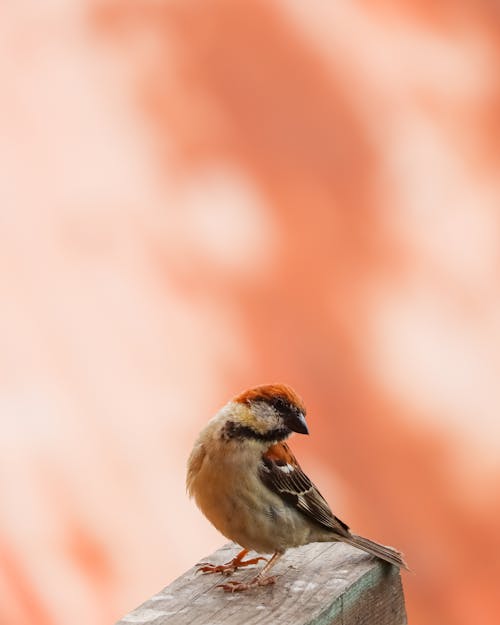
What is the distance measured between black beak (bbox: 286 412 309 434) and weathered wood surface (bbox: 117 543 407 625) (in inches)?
15.0

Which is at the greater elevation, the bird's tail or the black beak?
the black beak

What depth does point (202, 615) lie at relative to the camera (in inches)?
64.4

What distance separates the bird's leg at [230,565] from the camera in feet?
6.09

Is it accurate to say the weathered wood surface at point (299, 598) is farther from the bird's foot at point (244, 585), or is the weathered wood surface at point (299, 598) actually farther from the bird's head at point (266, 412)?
the bird's head at point (266, 412)

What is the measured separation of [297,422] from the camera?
2316 millimetres

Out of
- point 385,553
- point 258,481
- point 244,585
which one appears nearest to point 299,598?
point 244,585

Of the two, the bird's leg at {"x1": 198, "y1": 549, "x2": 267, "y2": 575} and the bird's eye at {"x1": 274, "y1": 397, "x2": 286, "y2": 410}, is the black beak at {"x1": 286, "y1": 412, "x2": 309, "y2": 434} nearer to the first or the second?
the bird's eye at {"x1": 274, "y1": 397, "x2": 286, "y2": 410}

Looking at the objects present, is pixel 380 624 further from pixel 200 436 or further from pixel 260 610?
pixel 200 436

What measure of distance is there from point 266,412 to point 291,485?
187 millimetres

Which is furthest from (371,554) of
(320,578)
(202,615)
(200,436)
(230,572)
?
(200,436)

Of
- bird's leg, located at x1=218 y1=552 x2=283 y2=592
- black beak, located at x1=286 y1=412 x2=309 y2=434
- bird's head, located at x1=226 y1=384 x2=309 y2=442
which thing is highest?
bird's head, located at x1=226 y1=384 x2=309 y2=442

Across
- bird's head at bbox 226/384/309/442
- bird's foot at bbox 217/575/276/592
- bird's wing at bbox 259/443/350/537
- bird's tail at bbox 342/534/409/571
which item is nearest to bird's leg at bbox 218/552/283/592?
bird's foot at bbox 217/575/276/592

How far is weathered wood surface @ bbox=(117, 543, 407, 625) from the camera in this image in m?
1.62

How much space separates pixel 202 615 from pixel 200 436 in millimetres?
723
